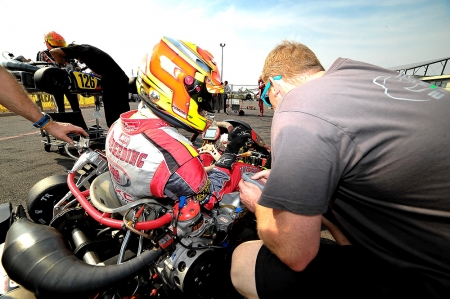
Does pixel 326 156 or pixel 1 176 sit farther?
pixel 1 176

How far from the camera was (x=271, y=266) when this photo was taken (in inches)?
49.8

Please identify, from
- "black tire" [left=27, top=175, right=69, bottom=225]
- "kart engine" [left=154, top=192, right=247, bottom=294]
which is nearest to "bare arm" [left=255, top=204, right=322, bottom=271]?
"kart engine" [left=154, top=192, right=247, bottom=294]

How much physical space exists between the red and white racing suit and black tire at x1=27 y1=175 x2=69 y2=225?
1.08 metres

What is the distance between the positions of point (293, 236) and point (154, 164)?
0.84 meters

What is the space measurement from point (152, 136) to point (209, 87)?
0.59 m

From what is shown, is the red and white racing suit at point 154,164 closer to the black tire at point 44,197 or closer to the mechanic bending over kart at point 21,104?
the mechanic bending over kart at point 21,104

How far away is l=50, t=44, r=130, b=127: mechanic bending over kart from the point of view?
4.89 metres

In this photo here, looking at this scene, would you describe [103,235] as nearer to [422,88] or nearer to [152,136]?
[152,136]

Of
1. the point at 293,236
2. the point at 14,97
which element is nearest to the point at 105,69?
the point at 14,97

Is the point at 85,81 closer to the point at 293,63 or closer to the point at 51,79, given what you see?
the point at 51,79

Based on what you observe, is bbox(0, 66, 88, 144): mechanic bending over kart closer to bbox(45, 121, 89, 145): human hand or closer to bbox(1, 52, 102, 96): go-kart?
bbox(45, 121, 89, 145): human hand

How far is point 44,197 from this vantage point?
2141mm

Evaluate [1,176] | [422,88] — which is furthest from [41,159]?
[422,88]

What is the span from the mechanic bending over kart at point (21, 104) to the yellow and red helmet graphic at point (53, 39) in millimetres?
4539
